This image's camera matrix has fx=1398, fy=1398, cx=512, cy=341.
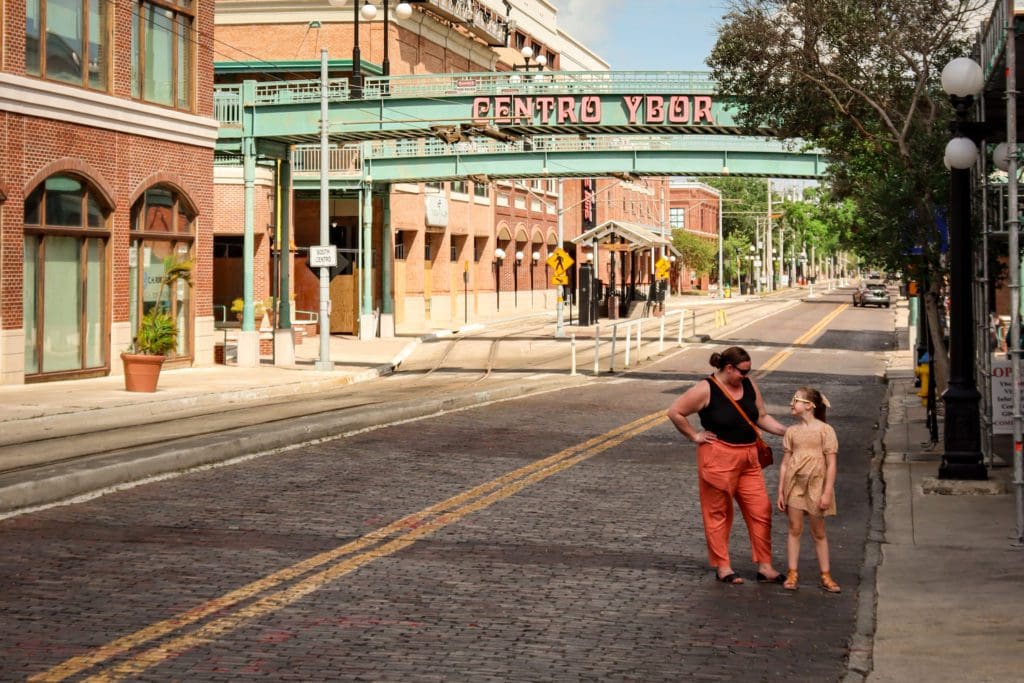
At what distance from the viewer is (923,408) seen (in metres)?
24.0

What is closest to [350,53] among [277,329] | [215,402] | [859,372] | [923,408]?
[277,329]

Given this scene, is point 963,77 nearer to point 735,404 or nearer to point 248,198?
point 735,404

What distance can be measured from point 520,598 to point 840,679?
95.9 inches

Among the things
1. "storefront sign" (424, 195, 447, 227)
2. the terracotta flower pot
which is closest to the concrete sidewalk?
the terracotta flower pot

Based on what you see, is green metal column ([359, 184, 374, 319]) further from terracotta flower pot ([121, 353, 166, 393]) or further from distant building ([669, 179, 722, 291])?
distant building ([669, 179, 722, 291])

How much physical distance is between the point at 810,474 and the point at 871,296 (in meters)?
77.4

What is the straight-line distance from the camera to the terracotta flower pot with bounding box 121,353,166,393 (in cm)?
2578

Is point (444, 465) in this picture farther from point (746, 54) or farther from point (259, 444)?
point (746, 54)

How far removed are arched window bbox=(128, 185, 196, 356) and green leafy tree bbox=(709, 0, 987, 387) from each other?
43.8ft

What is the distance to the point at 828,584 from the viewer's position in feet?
31.7

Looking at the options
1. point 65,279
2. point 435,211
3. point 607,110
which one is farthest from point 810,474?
point 435,211

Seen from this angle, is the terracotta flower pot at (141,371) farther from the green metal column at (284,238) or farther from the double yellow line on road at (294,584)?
the double yellow line on road at (294,584)

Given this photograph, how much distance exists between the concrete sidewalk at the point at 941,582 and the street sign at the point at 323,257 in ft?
63.9

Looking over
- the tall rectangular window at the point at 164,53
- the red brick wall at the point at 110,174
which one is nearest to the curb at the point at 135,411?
the red brick wall at the point at 110,174
